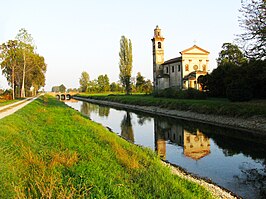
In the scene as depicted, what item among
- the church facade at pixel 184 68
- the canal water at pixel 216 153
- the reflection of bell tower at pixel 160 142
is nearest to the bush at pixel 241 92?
the canal water at pixel 216 153

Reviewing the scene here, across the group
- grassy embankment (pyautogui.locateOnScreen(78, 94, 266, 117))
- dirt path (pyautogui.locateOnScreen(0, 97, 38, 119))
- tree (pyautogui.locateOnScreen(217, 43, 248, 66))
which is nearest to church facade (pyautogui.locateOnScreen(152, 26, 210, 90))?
tree (pyautogui.locateOnScreen(217, 43, 248, 66))

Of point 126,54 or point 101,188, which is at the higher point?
point 126,54

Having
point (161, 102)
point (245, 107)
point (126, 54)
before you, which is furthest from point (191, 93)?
point (126, 54)

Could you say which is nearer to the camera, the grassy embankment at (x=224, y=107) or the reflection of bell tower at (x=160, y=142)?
the reflection of bell tower at (x=160, y=142)

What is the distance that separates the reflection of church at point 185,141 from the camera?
13871 millimetres

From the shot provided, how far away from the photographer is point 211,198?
6516mm

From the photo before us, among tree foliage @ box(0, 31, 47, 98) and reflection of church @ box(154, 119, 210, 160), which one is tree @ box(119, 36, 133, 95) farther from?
reflection of church @ box(154, 119, 210, 160)

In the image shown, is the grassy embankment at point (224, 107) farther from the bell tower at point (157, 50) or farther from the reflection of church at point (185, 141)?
the bell tower at point (157, 50)

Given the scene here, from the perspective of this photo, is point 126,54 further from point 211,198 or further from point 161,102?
point 211,198

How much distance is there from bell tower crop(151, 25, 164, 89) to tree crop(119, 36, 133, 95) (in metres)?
6.19

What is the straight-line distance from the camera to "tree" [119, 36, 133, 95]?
62812 mm

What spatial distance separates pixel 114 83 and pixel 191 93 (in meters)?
66.9

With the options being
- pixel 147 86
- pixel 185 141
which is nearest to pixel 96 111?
pixel 185 141

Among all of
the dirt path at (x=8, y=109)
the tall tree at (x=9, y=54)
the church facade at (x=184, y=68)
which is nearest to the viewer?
the dirt path at (x=8, y=109)
